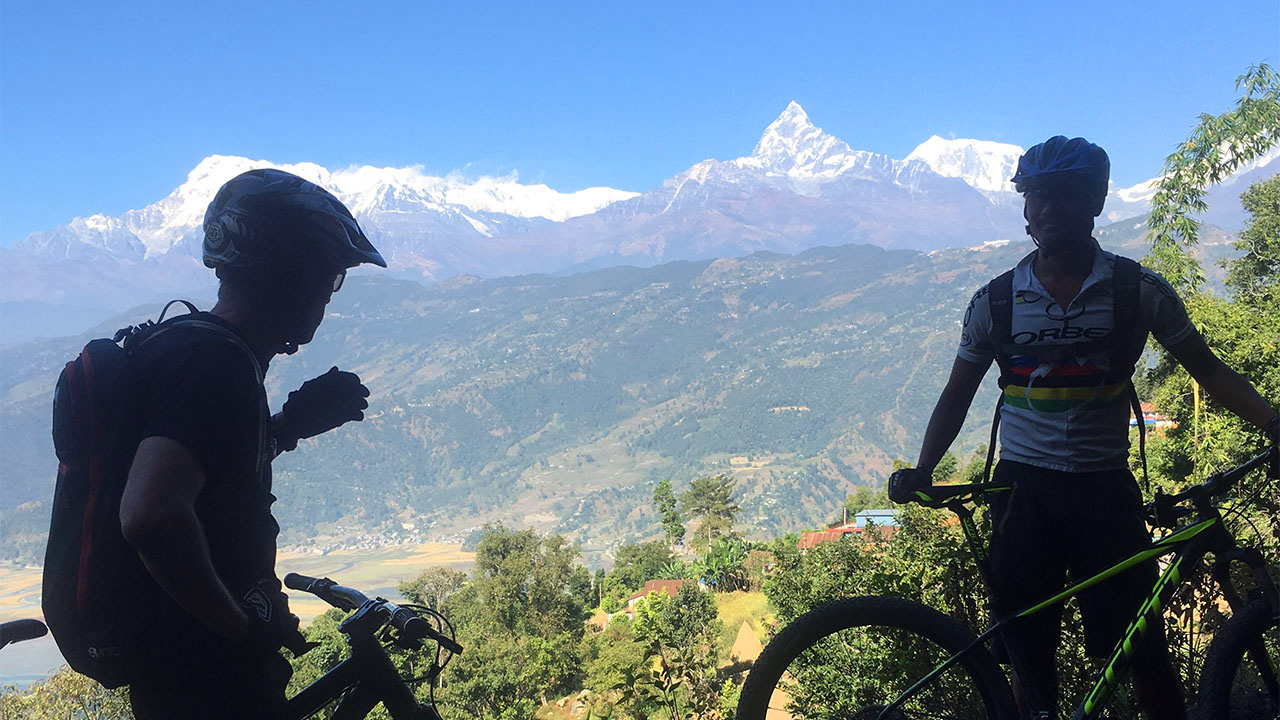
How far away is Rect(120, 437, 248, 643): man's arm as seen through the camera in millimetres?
1613

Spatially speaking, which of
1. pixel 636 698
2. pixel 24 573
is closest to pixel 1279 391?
pixel 636 698

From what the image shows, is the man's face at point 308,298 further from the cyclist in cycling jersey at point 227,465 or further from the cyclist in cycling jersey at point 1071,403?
the cyclist in cycling jersey at point 1071,403

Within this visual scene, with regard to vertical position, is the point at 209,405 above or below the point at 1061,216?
below

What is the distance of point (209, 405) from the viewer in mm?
1717

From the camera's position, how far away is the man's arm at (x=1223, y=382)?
9.14 ft

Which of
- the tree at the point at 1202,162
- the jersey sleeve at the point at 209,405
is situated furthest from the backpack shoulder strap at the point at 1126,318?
the tree at the point at 1202,162

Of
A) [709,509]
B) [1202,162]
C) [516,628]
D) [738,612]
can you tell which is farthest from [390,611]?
[709,509]

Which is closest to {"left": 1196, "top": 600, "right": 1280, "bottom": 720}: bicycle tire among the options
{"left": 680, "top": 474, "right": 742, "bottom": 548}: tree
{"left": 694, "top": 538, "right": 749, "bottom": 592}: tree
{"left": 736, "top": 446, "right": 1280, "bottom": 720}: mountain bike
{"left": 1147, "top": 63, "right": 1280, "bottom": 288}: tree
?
{"left": 736, "top": 446, "right": 1280, "bottom": 720}: mountain bike

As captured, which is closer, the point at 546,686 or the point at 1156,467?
the point at 1156,467

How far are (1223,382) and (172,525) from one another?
331 cm

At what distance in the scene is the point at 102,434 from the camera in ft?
5.68

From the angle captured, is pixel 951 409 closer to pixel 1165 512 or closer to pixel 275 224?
pixel 1165 512

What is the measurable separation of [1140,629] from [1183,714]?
402 mm

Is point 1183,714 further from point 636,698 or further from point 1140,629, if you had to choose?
point 636,698
